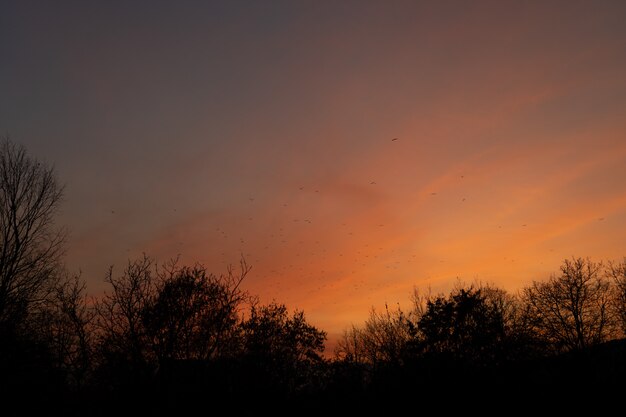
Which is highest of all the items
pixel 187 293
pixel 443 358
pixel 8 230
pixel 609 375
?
pixel 8 230

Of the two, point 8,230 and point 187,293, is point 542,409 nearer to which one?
point 187,293

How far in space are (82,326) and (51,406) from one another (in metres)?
19.3

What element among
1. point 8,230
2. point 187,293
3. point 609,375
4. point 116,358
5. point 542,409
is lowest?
point 542,409

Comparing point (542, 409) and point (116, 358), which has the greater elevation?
point (116, 358)

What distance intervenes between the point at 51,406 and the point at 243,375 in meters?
13.0

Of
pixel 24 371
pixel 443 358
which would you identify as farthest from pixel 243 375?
pixel 24 371

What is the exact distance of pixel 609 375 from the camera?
9.18 m

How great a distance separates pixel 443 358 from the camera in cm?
1098

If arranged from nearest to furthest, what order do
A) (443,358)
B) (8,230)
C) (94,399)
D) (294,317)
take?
(443,358) < (94,399) < (8,230) < (294,317)

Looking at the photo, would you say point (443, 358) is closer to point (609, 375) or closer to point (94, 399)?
point (609, 375)

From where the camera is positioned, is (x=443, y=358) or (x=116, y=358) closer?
(x=443, y=358)

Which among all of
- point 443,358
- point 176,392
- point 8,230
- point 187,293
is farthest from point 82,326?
point 443,358

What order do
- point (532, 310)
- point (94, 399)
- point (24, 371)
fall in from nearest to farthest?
point (94, 399) → point (24, 371) → point (532, 310)

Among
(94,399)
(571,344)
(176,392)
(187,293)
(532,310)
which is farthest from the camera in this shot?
(532,310)
